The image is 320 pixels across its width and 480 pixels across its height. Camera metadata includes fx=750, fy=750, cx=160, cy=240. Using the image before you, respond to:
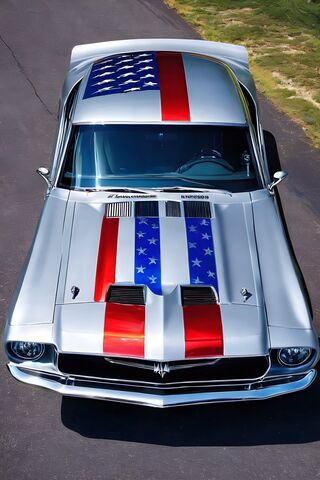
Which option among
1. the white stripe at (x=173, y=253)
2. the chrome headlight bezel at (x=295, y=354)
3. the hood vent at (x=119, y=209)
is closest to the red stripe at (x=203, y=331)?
the white stripe at (x=173, y=253)

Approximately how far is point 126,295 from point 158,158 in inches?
52.6

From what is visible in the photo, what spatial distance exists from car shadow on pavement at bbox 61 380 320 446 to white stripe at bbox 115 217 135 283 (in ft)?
2.95

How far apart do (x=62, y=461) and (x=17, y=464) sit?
0.27 m

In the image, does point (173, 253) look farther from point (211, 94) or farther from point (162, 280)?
point (211, 94)

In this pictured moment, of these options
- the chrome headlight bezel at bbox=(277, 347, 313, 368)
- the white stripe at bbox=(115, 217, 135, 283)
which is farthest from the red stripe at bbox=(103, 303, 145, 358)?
the chrome headlight bezel at bbox=(277, 347, 313, 368)

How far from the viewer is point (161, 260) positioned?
16.3 feet

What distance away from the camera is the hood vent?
5355 millimetres

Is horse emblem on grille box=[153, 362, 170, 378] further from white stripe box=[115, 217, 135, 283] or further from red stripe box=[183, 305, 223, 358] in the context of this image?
white stripe box=[115, 217, 135, 283]

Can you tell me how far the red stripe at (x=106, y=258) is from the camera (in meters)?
4.78

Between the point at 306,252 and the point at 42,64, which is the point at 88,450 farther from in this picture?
the point at 42,64

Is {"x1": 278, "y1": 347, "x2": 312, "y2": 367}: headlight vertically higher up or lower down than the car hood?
lower down

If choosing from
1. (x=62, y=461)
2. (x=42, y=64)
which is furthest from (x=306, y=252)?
(x=42, y=64)

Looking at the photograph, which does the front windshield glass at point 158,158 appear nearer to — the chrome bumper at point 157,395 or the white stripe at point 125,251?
the white stripe at point 125,251

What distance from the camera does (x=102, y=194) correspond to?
5.53 m
